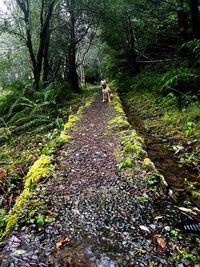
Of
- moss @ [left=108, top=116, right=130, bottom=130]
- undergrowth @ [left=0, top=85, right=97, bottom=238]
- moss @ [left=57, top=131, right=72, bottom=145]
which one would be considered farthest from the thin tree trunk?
moss @ [left=57, top=131, right=72, bottom=145]

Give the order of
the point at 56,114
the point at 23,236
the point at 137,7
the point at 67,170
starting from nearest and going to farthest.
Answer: the point at 23,236
the point at 67,170
the point at 56,114
the point at 137,7

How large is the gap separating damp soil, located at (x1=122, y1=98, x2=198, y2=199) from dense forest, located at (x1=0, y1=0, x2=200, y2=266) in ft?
0.09

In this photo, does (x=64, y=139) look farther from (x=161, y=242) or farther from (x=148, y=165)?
(x=161, y=242)

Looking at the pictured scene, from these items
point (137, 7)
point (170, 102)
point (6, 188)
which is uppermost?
point (137, 7)

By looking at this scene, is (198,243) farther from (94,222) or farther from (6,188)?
(6,188)

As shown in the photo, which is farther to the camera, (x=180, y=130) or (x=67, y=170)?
(x=180, y=130)

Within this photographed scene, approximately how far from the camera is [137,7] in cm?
1438

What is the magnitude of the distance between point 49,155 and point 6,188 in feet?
3.53

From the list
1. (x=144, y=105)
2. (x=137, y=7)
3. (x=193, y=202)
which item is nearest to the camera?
(x=193, y=202)

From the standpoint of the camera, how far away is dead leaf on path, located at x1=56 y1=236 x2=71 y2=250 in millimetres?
3006

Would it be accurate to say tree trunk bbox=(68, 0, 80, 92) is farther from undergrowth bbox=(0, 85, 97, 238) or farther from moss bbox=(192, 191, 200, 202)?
moss bbox=(192, 191, 200, 202)

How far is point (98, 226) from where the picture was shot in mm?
3285

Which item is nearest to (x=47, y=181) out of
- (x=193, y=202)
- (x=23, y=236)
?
(x=23, y=236)

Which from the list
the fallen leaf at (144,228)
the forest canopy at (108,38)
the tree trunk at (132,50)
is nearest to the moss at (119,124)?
the forest canopy at (108,38)
